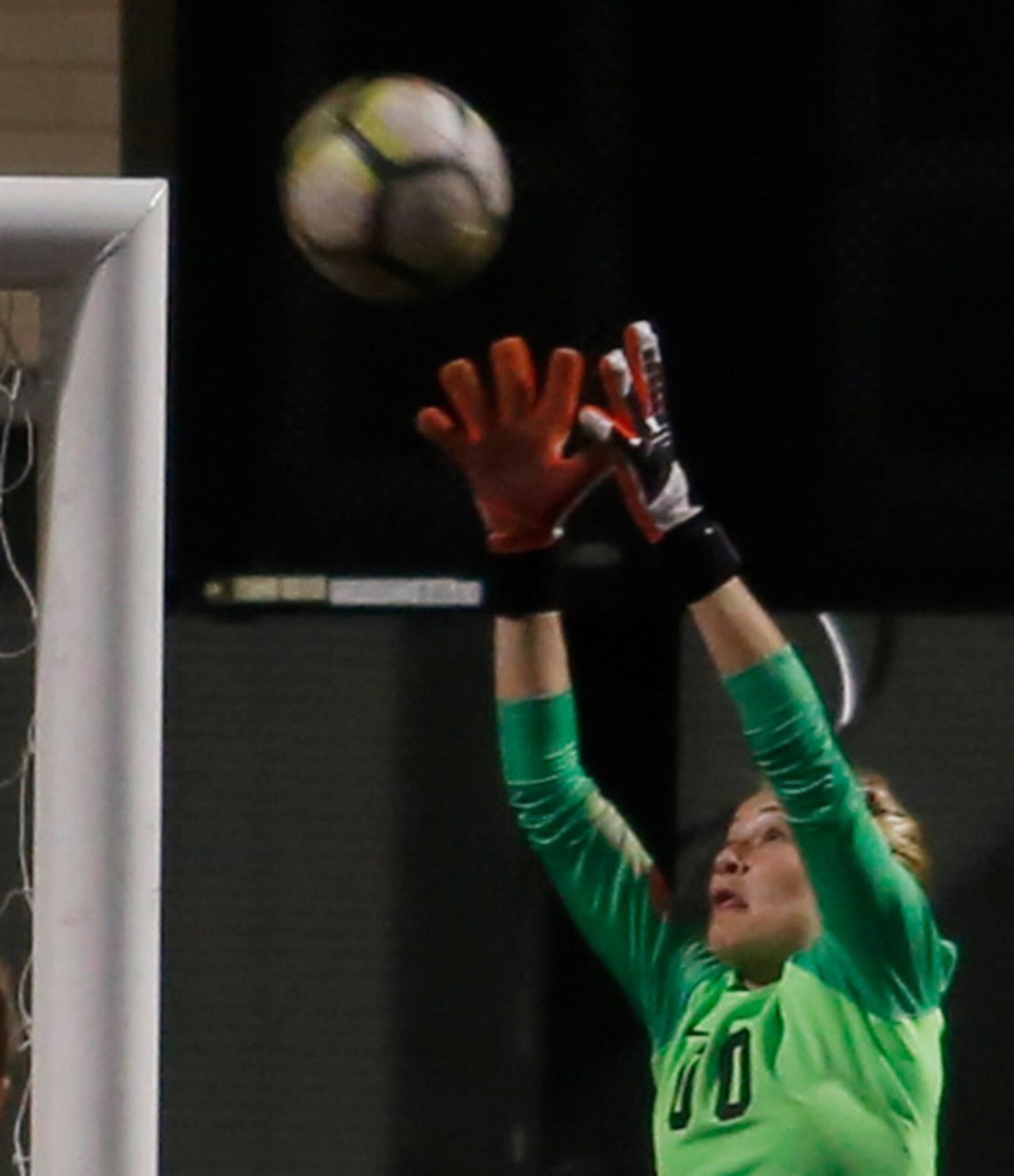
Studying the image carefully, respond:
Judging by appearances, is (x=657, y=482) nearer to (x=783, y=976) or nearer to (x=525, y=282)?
(x=525, y=282)

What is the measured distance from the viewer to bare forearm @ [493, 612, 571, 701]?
9.05ft

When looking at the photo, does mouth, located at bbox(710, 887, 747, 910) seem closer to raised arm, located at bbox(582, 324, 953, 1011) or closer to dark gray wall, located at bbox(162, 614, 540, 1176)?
raised arm, located at bbox(582, 324, 953, 1011)

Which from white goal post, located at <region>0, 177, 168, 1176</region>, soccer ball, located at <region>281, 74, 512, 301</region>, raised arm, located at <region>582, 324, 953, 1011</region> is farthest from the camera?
raised arm, located at <region>582, 324, 953, 1011</region>

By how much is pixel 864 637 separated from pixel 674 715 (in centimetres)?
23

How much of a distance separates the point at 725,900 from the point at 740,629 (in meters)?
0.32

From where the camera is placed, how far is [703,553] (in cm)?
274

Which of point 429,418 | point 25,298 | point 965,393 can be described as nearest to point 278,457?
point 429,418

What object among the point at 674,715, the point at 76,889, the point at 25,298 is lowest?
the point at 76,889

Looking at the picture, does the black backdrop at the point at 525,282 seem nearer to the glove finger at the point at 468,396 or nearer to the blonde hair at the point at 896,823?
the glove finger at the point at 468,396

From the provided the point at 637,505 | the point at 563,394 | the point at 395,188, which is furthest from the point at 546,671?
the point at 395,188

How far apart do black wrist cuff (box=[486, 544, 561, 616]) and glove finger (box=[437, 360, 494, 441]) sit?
15cm

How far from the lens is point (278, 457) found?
→ 2.79m

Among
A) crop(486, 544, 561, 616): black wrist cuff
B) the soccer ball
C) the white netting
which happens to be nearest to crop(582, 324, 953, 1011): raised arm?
crop(486, 544, 561, 616): black wrist cuff

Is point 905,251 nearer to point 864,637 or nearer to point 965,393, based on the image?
point 965,393
